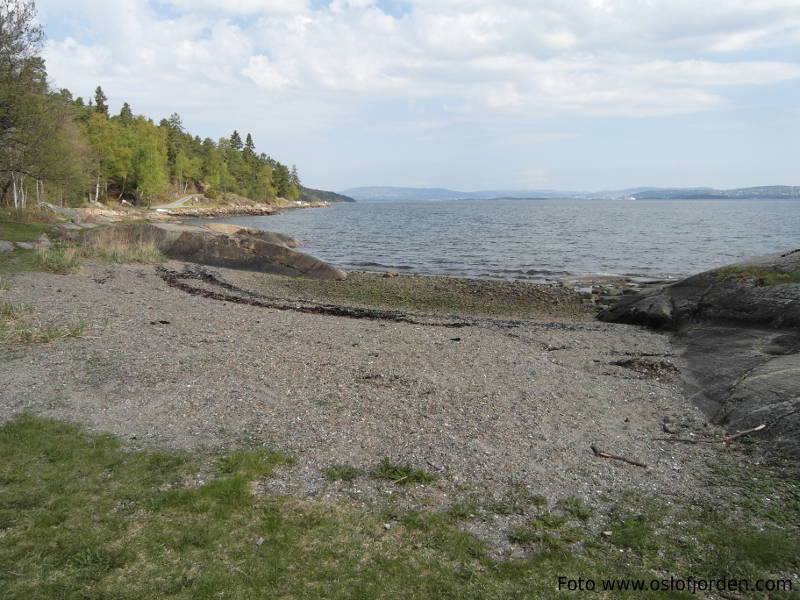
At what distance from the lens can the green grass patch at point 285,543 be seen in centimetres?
500

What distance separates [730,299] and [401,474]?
1439 cm

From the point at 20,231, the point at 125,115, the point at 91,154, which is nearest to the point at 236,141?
the point at 125,115

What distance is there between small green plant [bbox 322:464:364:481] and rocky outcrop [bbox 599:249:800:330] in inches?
516

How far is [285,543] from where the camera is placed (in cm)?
563

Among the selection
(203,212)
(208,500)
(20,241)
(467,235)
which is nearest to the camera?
(208,500)

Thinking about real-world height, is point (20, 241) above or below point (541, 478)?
Result: above

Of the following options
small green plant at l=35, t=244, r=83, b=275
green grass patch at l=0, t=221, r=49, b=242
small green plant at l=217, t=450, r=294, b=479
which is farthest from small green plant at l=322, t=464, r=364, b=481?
green grass patch at l=0, t=221, r=49, b=242

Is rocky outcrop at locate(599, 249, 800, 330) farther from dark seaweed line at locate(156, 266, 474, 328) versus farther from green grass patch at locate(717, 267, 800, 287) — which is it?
dark seaweed line at locate(156, 266, 474, 328)

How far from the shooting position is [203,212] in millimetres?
91312

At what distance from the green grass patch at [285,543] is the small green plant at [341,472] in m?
0.65

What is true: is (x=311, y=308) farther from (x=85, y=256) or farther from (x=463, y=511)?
(x=463, y=511)

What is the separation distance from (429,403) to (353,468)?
9.57 ft

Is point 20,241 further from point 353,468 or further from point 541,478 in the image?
point 541,478

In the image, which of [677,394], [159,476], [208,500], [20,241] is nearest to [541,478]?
[208,500]
